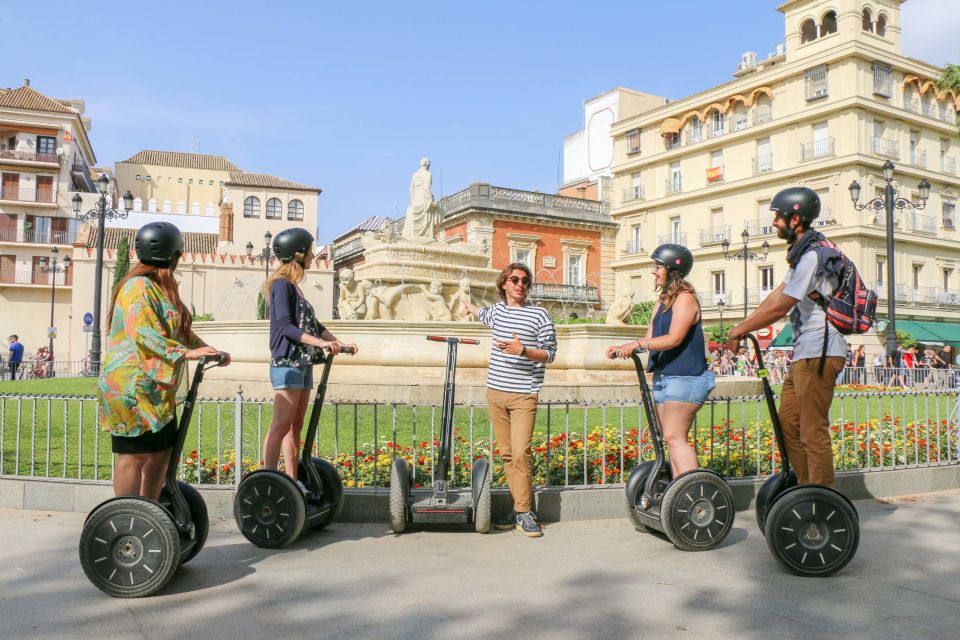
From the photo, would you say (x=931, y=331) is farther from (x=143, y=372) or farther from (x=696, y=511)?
(x=143, y=372)

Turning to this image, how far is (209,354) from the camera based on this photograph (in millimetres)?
3979

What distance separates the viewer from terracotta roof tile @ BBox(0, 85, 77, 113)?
171 ft

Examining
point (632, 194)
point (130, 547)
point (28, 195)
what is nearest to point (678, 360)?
point (130, 547)

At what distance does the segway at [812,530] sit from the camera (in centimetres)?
415

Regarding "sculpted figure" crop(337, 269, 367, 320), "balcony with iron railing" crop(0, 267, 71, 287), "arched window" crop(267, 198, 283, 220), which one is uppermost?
"arched window" crop(267, 198, 283, 220)

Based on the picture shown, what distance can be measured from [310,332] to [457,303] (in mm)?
10737

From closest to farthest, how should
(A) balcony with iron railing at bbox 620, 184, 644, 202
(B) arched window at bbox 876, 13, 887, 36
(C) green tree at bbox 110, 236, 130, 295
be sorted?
(B) arched window at bbox 876, 13, 887, 36, (C) green tree at bbox 110, 236, 130, 295, (A) balcony with iron railing at bbox 620, 184, 644, 202

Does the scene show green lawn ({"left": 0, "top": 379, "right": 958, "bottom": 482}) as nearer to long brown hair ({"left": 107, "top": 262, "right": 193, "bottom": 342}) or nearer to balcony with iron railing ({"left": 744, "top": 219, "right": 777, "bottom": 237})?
long brown hair ({"left": 107, "top": 262, "right": 193, "bottom": 342})

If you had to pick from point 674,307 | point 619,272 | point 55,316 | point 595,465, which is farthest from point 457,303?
point 55,316

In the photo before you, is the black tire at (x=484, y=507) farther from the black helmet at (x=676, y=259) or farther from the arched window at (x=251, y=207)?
the arched window at (x=251, y=207)

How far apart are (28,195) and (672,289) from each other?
56.4 metres

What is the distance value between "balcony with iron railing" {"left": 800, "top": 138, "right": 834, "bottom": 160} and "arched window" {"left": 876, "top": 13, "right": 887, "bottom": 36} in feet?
22.1

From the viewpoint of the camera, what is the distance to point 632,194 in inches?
→ 1922

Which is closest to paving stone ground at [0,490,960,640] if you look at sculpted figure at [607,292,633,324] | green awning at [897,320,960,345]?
sculpted figure at [607,292,633,324]
